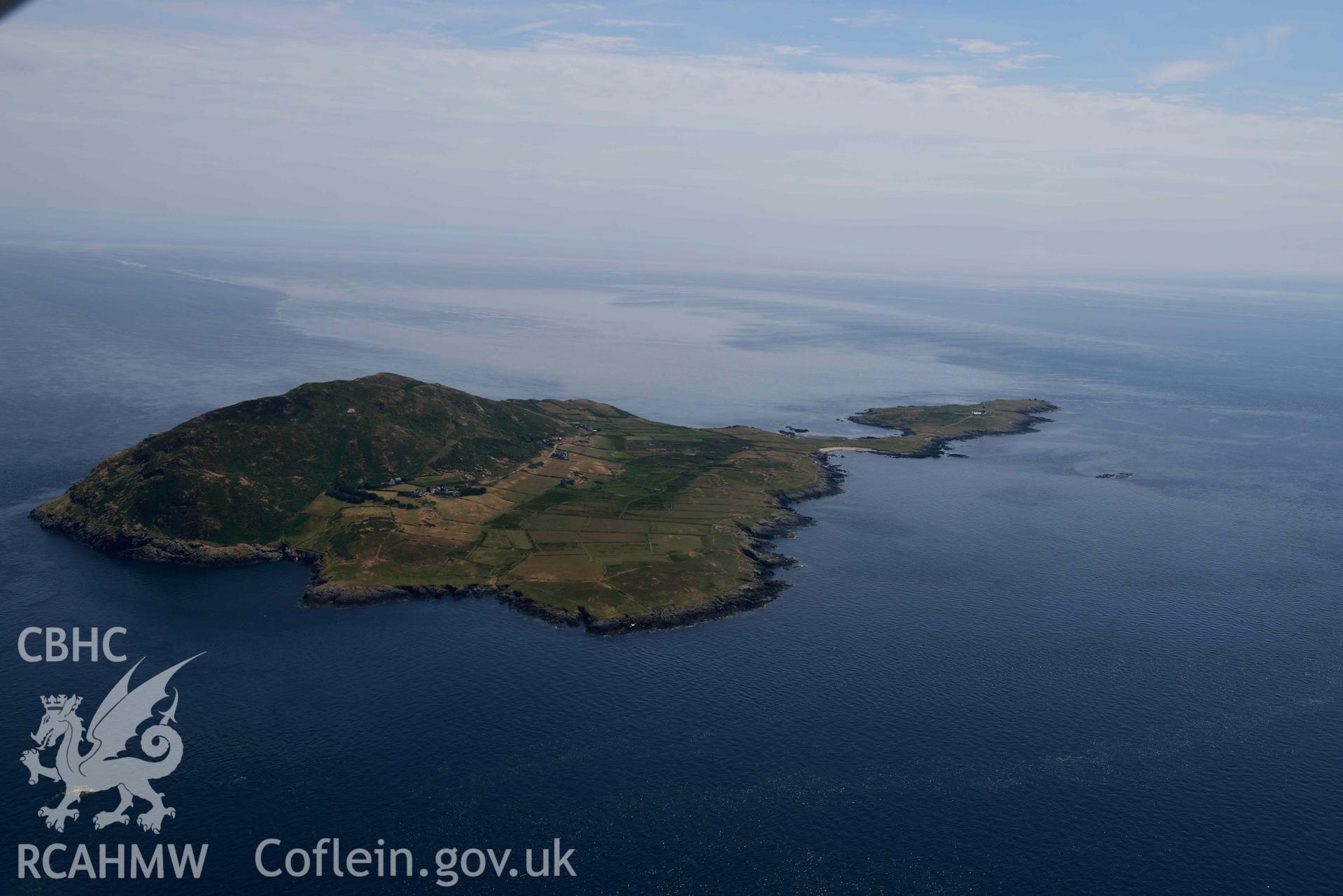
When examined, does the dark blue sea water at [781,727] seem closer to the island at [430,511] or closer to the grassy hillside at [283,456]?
the island at [430,511]

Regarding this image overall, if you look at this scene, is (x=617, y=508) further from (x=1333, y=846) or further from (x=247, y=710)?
(x=1333, y=846)

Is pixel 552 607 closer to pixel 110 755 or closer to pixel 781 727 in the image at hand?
pixel 781 727

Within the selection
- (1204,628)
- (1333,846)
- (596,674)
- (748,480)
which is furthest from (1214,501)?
(596,674)

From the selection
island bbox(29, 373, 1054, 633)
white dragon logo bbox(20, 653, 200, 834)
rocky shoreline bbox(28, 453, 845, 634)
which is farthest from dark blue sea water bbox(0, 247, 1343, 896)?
island bbox(29, 373, 1054, 633)

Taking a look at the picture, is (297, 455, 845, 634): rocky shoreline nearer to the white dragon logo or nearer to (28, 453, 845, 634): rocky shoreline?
(28, 453, 845, 634): rocky shoreline

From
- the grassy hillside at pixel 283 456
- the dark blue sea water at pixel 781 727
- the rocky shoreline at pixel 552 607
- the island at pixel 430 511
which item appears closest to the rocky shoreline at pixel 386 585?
the rocky shoreline at pixel 552 607

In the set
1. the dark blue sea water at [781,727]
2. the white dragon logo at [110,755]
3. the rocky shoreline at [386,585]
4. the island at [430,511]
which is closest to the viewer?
the dark blue sea water at [781,727]

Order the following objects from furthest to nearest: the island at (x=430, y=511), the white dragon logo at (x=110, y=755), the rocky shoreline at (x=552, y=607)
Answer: the island at (x=430, y=511)
the rocky shoreline at (x=552, y=607)
the white dragon logo at (x=110, y=755)
